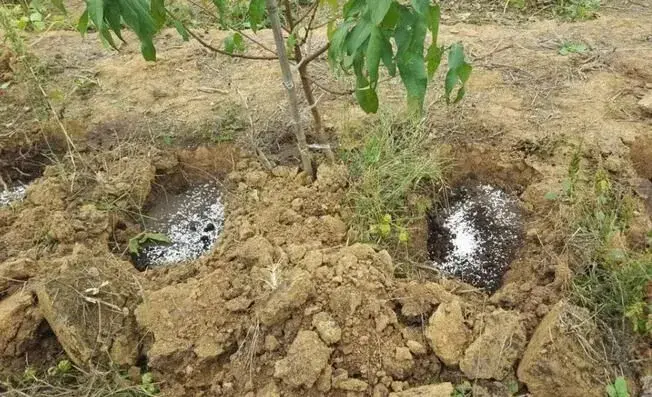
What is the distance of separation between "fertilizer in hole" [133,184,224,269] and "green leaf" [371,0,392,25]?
1463 mm

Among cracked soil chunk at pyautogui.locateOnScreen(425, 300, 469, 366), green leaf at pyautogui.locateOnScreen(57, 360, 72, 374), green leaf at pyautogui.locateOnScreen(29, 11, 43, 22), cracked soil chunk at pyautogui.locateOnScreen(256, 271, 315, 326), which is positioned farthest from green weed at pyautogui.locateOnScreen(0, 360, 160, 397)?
green leaf at pyautogui.locateOnScreen(29, 11, 43, 22)

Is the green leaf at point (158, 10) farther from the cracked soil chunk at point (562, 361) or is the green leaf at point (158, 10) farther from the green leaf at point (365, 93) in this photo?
the cracked soil chunk at point (562, 361)

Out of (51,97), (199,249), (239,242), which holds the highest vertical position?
(51,97)

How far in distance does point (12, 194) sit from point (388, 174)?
185 cm

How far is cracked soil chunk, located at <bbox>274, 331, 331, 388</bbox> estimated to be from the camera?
5.48 ft

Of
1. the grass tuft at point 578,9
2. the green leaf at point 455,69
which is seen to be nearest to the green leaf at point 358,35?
the green leaf at point 455,69

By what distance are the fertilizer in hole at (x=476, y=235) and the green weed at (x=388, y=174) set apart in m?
0.14

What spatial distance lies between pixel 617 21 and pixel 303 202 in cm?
248

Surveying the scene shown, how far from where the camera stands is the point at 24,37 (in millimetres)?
3469

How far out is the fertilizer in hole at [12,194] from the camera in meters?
2.65

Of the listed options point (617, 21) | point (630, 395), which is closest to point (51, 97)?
point (630, 395)

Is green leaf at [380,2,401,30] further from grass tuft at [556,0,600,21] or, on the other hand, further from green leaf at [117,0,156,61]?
grass tuft at [556,0,600,21]

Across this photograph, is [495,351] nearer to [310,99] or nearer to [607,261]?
[607,261]

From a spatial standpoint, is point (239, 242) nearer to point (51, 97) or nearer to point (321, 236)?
point (321, 236)
